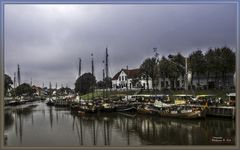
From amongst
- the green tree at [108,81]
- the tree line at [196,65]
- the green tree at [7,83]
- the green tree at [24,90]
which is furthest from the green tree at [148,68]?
the green tree at [7,83]

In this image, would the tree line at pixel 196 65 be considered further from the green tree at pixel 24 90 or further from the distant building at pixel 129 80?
the green tree at pixel 24 90

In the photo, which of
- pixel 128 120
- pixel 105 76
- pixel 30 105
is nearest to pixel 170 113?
pixel 128 120

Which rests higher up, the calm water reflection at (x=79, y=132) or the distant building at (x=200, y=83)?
the distant building at (x=200, y=83)

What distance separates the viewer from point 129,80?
18.7 ft

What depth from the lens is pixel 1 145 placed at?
14.3 ft

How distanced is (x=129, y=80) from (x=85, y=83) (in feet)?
2.38

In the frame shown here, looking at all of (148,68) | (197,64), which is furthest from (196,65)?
(148,68)

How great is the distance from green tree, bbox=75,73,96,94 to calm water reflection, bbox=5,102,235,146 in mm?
460

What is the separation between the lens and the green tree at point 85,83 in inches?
209

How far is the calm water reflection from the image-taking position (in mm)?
4496

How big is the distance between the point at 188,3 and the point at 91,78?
6.65 feet

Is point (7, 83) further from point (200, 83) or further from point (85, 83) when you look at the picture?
point (200, 83)

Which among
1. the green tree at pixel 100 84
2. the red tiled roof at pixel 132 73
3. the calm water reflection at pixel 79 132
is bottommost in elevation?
the calm water reflection at pixel 79 132

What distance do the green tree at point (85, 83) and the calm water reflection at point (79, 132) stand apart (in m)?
0.46
